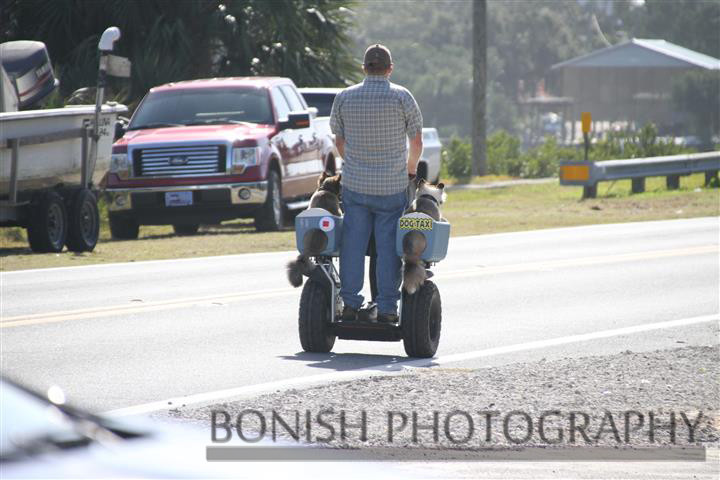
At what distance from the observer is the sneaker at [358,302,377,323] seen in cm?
956

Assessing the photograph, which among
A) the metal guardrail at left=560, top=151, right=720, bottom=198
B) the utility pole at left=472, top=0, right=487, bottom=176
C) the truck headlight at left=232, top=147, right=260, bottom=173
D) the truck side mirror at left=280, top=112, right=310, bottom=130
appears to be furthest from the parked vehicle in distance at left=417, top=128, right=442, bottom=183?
the truck headlight at left=232, top=147, right=260, bottom=173

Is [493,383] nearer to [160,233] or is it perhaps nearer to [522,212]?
[160,233]

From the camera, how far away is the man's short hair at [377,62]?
9523mm

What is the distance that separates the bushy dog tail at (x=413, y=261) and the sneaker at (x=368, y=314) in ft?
1.25

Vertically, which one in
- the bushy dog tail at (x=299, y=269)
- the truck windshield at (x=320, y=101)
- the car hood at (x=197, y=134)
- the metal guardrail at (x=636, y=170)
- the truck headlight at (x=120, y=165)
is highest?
the truck windshield at (x=320, y=101)

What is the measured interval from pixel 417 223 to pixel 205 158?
34.8 ft

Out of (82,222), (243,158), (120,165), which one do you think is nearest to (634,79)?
(243,158)

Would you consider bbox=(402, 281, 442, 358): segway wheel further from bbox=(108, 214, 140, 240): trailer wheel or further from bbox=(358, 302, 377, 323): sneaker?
bbox=(108, 214, 140, 240): trailer wheel

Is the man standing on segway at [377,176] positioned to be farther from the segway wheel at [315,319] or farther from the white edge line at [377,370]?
the white edge line at [377,370]

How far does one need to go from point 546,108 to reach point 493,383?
110944 mm

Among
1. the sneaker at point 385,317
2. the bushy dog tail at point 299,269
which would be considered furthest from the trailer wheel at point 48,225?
the sneaker at point 385,317

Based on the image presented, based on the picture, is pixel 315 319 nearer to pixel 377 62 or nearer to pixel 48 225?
pixel 377 62

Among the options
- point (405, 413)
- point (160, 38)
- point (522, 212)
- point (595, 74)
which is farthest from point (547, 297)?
point (595, 74)
